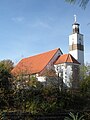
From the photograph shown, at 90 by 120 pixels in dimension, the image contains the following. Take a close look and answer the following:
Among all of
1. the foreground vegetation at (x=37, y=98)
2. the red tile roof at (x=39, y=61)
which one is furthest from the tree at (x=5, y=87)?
the red tile roof at (x=39, y=61)

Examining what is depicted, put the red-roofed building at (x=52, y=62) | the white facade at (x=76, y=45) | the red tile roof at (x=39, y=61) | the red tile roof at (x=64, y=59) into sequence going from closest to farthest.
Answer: the red tile roof at (x=39, y=61), the red-roofed building at (x=52, y=62), the red tile roof at (x=64, y=59), the white facade at (x=76, y=45)

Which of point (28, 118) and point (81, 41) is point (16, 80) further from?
point (81, 41)

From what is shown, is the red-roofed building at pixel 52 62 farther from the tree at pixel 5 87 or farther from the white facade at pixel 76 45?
the tree at pixel 5 87

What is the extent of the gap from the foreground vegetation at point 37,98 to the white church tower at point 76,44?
4293cm

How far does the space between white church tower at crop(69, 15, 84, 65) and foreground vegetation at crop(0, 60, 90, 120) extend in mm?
42931

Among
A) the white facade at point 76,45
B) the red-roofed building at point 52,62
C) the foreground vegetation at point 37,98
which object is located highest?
→ the white facade at point 76,45

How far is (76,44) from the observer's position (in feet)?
211

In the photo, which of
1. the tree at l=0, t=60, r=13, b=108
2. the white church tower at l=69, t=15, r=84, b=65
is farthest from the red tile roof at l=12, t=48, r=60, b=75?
the tree at l=0, t=60, r=13, b=108

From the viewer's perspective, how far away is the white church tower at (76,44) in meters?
61.9

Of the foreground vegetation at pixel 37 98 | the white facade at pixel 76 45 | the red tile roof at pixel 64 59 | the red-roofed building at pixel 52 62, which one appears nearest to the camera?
the foreground vegetation at pixel 37 98

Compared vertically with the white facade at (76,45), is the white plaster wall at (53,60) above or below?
below

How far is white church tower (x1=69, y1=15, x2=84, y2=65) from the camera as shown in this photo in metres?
61.9

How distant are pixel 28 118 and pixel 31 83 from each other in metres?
4.43

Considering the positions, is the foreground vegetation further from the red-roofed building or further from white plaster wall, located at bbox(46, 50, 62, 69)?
white plaster wall, located at bbox(46, 50, 62, 69)
